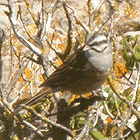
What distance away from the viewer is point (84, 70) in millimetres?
3303

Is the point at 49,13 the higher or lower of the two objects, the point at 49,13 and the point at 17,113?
the higher

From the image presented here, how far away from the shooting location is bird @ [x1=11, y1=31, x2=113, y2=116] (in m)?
3.11

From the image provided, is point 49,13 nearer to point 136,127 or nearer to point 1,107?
point 1,107

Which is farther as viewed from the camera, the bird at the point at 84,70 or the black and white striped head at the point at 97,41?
the bird at the point at 84,70

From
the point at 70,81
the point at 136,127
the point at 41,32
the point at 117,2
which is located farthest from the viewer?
the point at 117,2

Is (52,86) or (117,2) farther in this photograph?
(117,2)

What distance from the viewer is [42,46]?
3.16 metres

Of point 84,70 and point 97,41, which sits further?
point 84,70

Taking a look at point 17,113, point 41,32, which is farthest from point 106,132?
point 41,32

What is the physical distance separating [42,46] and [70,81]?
1.58 feet

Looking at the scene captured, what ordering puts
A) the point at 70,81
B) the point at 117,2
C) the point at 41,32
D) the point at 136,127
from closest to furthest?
the point at 136,127 < the point at 41,32 < the point at 70,81 < the point at 117,2

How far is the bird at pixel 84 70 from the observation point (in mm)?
3111

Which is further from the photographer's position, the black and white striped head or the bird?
the bird

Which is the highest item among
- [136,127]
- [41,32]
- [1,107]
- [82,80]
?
[41,32]
